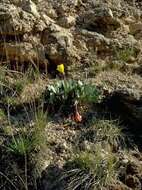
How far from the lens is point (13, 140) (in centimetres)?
423

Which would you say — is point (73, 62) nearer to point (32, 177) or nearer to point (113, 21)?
point (113, 21)

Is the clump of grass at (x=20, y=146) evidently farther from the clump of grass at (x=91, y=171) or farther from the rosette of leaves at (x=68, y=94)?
the rosette of leaves at (x=68, y=94)

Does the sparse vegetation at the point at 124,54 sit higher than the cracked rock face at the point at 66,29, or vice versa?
the cracked rock face at the point at 66,29

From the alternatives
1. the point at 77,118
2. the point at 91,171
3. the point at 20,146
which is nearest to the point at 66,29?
the point at 77,118

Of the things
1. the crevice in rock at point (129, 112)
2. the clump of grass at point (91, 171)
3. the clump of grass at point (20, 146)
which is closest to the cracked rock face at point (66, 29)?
the crevice in rock at point (129, 112)

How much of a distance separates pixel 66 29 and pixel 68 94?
1072 millimetres

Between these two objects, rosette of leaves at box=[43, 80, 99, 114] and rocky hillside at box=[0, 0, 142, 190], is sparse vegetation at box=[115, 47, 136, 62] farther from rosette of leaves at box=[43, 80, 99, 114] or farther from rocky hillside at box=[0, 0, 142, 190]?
rosette of leaves at box=[43, 80, 99, 114]

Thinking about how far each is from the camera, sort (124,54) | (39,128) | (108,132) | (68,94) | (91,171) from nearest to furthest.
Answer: (91,171), (39,128), (108,132), (68,94), (124,54)

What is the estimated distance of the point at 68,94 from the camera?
4.62m

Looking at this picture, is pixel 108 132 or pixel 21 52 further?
pixel 21 52

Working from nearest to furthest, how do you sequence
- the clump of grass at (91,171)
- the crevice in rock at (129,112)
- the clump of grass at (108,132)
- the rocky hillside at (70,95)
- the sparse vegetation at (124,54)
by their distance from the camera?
the clump of grass at (91,171) < the rocky hillside at (70,95) < the clump of grass at (108,132) < the crevice in rock at (129,112) < the sparse vegetation at (124,54)

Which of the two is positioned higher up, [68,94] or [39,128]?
[68,94]

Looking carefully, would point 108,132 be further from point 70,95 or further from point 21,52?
point 21,52

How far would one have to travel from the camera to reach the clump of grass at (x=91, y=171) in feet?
13.3
